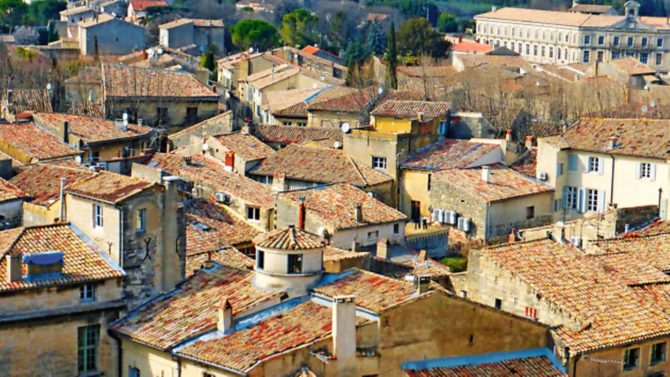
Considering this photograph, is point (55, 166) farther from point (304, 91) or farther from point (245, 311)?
point (304, 91)

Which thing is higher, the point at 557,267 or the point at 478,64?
the point at 557,267

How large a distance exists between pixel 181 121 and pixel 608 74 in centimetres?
3888

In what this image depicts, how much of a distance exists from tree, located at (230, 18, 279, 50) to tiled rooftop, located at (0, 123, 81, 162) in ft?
219

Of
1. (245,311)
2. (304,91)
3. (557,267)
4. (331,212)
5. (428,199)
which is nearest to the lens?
(245,311)

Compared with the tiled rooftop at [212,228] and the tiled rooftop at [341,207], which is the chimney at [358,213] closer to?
the tiled rooftop at [341,207]

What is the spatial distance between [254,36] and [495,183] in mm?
69078

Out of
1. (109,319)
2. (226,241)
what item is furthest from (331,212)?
(109,319)

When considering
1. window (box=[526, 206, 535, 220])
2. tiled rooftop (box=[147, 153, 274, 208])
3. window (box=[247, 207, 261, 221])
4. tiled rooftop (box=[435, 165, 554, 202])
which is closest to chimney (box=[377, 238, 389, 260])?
tiled rooftop (box=[147, 153, 274, 208])

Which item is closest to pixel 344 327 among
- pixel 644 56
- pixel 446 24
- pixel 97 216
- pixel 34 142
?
pixel 97 216

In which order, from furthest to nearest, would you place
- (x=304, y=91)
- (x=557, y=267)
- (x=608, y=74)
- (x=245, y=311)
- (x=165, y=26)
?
(x=165, y=26) → (x=608, y=74) → (x=304, y=91) → (x=557, y=267) → (x=245, y=311)

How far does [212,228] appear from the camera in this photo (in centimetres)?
5059

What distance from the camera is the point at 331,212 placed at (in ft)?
176

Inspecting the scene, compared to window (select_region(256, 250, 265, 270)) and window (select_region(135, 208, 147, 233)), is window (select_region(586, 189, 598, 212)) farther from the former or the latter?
window (select_region(135, 208, 147, 233))

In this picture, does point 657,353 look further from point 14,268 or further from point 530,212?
point 530,212
